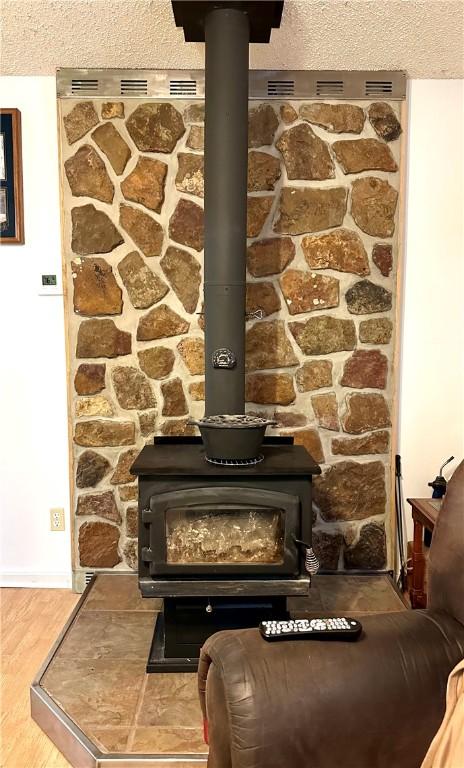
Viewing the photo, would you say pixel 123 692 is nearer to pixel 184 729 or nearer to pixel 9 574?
pixel 184 729

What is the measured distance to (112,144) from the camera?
8.77 feet

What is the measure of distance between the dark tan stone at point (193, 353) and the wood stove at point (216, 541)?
72 cm

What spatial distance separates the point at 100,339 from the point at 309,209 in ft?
3.50

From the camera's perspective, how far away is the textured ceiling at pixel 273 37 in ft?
7.14

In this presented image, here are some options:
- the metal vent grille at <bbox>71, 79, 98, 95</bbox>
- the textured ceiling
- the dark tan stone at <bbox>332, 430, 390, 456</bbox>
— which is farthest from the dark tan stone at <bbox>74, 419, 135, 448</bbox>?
the textured ceiling

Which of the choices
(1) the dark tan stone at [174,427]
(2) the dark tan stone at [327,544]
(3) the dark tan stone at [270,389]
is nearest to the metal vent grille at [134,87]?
(3) the dark tan stone at [270,389]

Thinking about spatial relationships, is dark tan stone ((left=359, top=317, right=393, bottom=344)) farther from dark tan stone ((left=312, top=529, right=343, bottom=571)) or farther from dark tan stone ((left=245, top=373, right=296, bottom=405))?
dark tan stone ((left=312, top=529, right=343, bottom=571))

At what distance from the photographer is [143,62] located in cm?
258

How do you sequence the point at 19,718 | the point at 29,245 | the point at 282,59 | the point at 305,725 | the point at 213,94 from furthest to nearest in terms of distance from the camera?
the point at 29,245, the point at 282,59, the point at 213,94, the point at 19,718, the point at 305,725

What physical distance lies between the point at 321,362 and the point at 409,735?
175cm

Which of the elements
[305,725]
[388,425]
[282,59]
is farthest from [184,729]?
[282,59]

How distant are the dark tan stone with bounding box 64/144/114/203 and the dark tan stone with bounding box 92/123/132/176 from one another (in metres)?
0.04

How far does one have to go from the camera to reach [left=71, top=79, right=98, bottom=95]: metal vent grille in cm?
263

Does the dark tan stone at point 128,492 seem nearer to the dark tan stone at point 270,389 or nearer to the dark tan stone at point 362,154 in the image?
the dark tan stone at point 270,389
